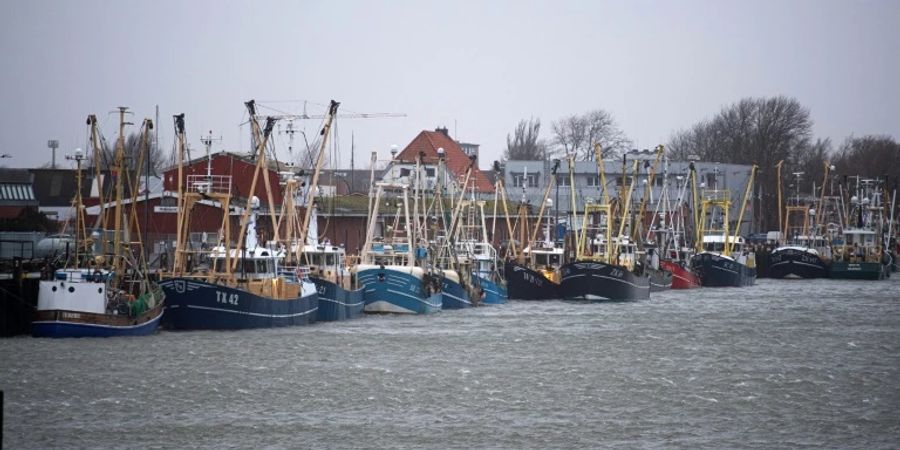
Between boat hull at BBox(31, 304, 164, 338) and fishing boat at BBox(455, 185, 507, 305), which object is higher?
fishing boat at BBox(455, 185, 507, 305)

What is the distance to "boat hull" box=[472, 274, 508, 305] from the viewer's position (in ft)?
248

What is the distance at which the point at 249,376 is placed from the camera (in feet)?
136

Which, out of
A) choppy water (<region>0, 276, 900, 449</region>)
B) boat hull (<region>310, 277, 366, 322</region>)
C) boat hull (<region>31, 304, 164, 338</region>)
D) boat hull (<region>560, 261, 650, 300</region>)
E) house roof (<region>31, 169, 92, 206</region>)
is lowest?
choppy water (<region>0, 276, 900, 449</region>)

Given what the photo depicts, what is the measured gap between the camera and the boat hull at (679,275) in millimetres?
101188

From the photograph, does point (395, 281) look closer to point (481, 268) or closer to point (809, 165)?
point (481, 268)

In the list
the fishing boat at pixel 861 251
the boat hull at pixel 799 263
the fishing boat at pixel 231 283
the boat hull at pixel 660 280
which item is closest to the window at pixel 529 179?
the boat hull at pixel 799 263

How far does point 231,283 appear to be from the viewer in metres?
52.8

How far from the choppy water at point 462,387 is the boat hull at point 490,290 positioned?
13.9 meters

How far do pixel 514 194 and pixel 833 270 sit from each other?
2881 centimetres

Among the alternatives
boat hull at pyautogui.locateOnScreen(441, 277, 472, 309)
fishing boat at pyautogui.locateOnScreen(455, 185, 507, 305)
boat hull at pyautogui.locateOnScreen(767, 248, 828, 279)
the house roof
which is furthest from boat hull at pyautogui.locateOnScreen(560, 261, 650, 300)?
the house roof

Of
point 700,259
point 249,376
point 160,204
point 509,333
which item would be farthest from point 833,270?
point 249,376

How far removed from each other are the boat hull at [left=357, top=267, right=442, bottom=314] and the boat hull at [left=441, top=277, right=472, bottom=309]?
3.62m

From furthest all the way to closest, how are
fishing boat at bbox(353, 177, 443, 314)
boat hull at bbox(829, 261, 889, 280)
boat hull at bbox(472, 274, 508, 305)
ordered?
boat hull at bbox(829, 261, 889, 280) → boat hull at bbox(472, 274, 508, 305) → fishing boat at bbox(353, 177, 443, 314)

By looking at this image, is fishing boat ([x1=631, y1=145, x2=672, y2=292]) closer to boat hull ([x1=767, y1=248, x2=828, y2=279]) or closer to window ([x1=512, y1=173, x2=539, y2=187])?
boat hull ([x1=767, y1=248, x2=828, y2=279])
